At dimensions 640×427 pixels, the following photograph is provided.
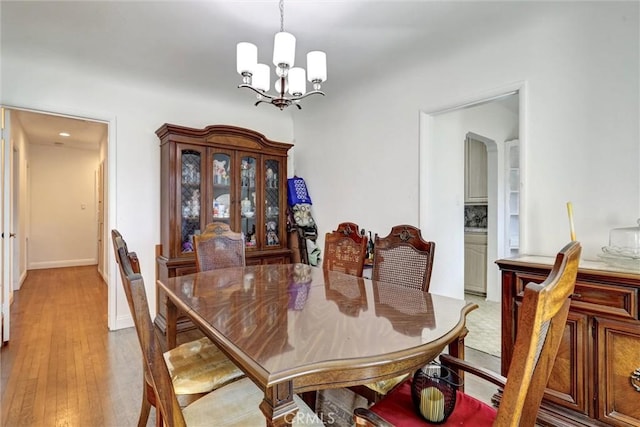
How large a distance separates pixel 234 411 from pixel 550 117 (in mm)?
2562

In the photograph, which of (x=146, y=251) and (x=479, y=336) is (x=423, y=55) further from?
(x=146, y=251)

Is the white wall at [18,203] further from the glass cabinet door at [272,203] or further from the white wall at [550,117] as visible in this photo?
the white wall at [550,117]

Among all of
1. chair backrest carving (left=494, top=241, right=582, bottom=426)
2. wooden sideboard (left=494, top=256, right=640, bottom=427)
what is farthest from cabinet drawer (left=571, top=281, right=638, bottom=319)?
chair backrest carving (left=494, top=241, right=582, bottom=426)

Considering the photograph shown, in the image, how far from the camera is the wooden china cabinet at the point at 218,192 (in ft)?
10.7

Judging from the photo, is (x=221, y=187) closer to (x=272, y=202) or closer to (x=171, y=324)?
(x=272, y=202)

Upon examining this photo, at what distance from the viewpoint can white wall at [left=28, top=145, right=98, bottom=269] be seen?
6.52m

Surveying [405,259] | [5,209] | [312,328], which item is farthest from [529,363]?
[5,209]

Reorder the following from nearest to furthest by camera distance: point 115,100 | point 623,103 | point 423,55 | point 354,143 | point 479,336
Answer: point 623,103, point 423,55, point 479,336, point 115,100, point 354,143

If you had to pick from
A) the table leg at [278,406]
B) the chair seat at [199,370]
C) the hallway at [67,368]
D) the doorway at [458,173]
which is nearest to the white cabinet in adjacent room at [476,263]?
the doorway at [458,173]

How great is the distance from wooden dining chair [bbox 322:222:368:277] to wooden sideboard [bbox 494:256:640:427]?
1.01m

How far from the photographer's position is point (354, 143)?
3.62m

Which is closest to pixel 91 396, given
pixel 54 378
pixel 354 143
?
pixel 54 378

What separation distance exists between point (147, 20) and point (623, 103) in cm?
312

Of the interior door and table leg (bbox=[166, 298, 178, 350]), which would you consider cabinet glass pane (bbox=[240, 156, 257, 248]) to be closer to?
table leg (bbox=[166, 298, 178, 350])
